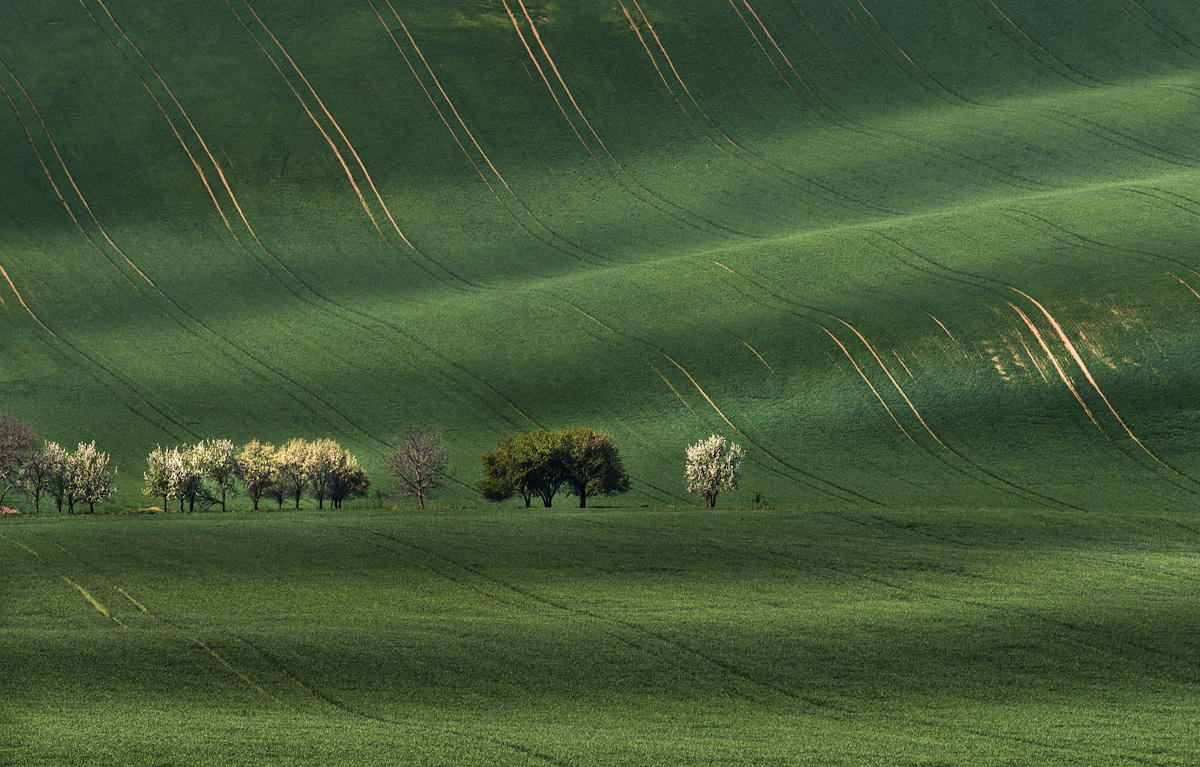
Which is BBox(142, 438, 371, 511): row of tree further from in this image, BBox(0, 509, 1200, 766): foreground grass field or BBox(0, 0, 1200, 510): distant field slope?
BBox(0, 509, 1200, 766): foreground grass field

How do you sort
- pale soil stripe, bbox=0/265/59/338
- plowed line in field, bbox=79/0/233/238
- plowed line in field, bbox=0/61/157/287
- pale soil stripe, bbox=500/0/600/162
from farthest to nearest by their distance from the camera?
pale soil stripe, bbox=500/0/600/162, plowed line in field, bbox=79/0/233/238, plowed line in field, bbox=0/61/157/287, pale soil stripe, bbox=0/265/59/338

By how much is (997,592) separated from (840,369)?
125ft

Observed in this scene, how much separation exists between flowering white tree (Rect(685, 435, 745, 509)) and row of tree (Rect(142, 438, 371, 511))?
16722 millimetres

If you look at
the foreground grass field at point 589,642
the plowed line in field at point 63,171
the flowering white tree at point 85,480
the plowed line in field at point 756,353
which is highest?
the plowed line in field at point 63,171

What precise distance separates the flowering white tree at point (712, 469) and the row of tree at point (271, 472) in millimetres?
16722

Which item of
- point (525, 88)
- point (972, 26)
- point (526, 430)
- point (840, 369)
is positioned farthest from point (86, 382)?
point (972, 26)

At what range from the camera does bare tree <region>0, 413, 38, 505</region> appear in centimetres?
6366

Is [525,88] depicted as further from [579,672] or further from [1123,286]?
[579,672]

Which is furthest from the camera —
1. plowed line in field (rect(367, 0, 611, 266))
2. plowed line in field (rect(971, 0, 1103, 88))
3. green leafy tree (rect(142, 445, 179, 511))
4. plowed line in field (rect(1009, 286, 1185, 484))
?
plowed line in field (rect(971, 0, 1103, 88))

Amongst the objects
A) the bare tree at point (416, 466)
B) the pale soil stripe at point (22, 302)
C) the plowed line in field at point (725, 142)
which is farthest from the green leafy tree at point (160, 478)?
the plowed line in field at point (725, 142)

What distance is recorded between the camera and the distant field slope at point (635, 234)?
246 feet

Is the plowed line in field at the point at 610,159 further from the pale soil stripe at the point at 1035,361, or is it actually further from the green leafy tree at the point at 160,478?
the green leafy tree at the point at 160,478

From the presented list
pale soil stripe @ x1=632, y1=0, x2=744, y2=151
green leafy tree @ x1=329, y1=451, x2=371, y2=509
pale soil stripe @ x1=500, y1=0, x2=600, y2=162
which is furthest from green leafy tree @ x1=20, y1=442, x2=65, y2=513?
pale soil stripe @ x1=632, y1=0, x2=744, y2=151

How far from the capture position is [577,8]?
426 ft
